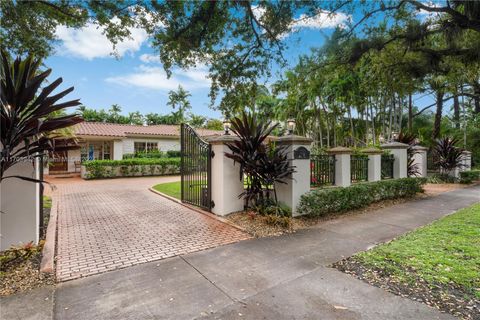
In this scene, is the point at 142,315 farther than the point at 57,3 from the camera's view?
No

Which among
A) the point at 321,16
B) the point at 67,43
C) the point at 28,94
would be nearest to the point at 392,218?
the point at 321,16

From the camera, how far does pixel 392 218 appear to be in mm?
6543

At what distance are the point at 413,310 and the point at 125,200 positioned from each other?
852cm

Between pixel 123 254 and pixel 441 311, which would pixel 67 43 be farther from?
pixel 441 311

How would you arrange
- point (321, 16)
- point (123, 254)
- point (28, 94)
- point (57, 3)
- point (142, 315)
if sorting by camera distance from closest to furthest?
point (142, 315)
point (28, 94)
point (123, 254)
point (57, 3)
point (321, 16)

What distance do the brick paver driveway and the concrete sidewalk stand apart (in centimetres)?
37

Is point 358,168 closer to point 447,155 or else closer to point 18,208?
point 447,155

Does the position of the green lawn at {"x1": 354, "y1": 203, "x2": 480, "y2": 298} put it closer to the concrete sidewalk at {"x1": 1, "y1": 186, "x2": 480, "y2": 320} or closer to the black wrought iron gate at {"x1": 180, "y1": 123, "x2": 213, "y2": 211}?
the concrete sidewalk at {"x1": 1, "y1": 186, "x2": 480, "y2": 320}

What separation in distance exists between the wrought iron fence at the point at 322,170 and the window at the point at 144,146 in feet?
53.6

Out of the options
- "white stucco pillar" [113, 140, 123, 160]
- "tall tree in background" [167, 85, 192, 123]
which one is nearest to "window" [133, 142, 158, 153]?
"white stucco pillar" [113, 140, 123, 160]

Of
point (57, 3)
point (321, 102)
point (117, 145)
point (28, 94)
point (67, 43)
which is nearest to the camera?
point (28, 94)

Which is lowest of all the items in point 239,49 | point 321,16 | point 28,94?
point 28,94

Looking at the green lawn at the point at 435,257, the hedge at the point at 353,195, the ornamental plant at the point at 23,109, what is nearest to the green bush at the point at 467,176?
the hedge at the point at 353,195

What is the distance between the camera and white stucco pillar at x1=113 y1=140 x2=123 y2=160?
1842 cm
